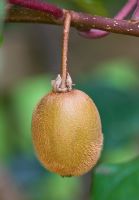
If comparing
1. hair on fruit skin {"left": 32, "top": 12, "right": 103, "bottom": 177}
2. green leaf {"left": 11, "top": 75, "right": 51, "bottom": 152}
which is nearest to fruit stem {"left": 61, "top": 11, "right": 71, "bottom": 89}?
hair on fruit skin {"left": 32, "top": 12, "right": 103, "bottom": 177}

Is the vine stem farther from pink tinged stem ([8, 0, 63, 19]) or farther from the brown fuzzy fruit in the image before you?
the brown fuzzy fruit

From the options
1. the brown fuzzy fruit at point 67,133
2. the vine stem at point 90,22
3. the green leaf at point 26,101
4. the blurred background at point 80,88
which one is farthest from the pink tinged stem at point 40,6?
the green leaf at point 26,101

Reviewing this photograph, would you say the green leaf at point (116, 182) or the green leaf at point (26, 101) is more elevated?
the green leaf at point (26, 101)

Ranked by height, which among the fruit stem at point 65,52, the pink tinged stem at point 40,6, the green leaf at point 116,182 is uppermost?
the pink tinged stem at point 40,6

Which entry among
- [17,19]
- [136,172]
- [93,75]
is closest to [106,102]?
[93,75]

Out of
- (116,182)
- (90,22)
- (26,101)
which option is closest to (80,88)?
(26,101)

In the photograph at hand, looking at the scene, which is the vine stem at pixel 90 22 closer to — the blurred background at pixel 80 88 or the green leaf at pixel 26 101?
the blurred background at pixel 80 88

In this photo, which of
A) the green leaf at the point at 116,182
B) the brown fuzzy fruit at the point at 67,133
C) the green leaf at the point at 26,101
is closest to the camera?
the brown fuzzy fruit at the point at 67,133

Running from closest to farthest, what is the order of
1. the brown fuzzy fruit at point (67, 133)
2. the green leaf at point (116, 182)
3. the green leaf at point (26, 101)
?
the brown fuzzy fruit at point (67, 133) → the green leaf at point (116, 182) → the green leaf at point (26, 101)
